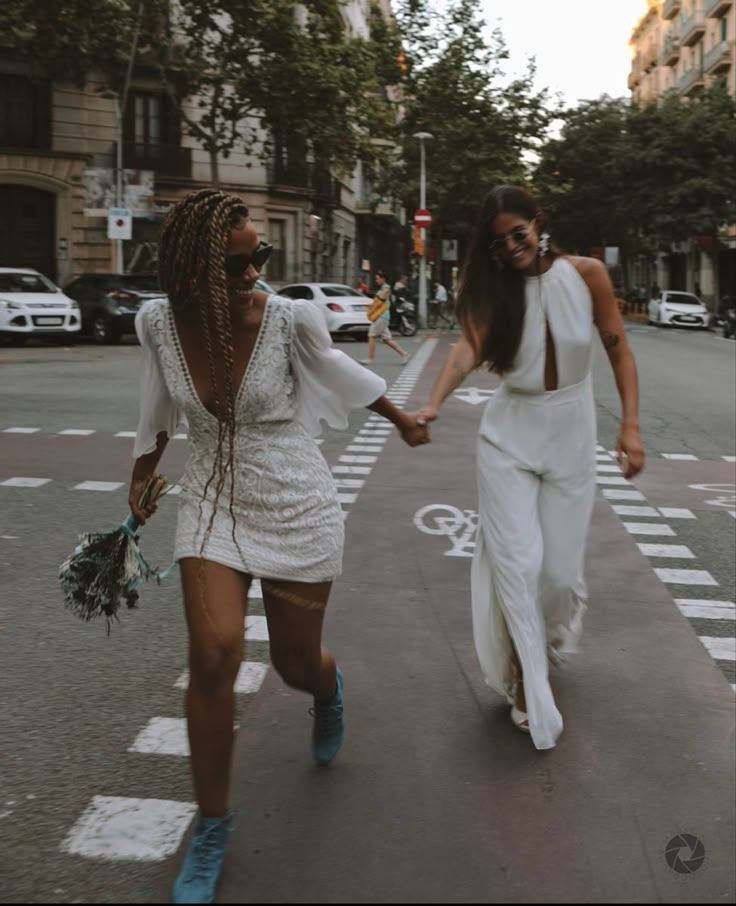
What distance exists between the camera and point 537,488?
414 cm

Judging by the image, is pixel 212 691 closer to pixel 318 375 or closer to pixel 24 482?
pixel 318 375

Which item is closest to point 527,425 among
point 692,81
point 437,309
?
point 437,309

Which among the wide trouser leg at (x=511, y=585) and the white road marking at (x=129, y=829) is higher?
the wide trouser leg at (x=511, y=585)

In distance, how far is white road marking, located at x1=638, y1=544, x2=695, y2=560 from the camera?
23.4 ft

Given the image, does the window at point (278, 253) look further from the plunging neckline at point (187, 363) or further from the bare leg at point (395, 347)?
the plunging neckline at point (187, 363)

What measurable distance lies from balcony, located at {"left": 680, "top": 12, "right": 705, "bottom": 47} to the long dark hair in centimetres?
7034

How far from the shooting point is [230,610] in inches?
118

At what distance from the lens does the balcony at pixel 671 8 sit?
7629 centimetres

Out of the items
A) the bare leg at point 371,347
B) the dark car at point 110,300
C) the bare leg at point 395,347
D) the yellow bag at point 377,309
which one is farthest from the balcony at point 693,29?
the yellow bag at point 377,309

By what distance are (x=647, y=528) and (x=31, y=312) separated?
20.4 meters

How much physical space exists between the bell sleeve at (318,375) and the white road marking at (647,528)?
4.78 meters

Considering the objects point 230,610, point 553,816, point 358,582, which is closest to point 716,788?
point 553,816

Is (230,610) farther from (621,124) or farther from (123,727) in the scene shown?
(621,124)

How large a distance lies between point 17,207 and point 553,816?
35277 millimetres
